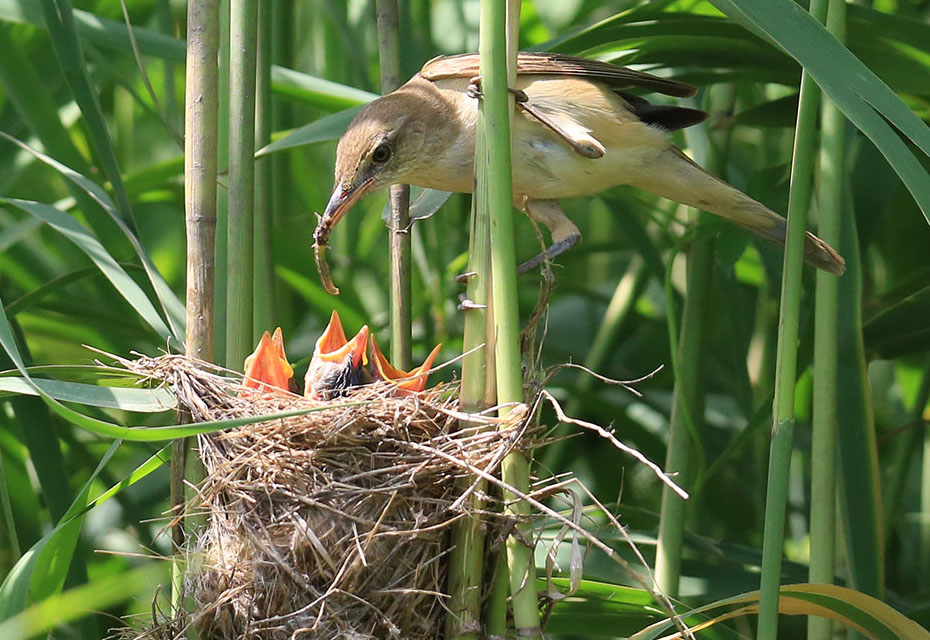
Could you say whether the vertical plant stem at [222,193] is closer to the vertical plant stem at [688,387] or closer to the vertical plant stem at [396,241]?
the vertical plant stem at [396,241]

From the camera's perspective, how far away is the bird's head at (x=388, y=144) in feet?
5.99

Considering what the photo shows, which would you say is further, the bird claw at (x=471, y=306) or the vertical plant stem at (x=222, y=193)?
the vertical plant stem at (x=222, y=193)

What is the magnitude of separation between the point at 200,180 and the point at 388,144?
1.69 ft

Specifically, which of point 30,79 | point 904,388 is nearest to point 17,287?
point 30,79

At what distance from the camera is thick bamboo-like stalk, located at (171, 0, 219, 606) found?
4.59ft

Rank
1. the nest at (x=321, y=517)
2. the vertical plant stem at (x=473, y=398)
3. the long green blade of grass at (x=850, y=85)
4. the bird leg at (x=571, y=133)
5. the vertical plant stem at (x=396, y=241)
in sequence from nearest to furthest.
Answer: the long green blade of grass at (x=850, y=85)
the vertical plant stem at (x=473, y=398)
the nest at (x=321, y=517)
the vertical plant stem at (x=396, y=241)
the bird leg at (x=571, y=133)

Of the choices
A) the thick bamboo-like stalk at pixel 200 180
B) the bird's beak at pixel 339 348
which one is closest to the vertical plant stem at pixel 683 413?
the bird's beak at pixel 339 348

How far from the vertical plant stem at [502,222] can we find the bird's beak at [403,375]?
14.3 inches

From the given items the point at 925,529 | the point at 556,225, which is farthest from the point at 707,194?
the point at 925,529

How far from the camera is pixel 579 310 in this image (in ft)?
10.9

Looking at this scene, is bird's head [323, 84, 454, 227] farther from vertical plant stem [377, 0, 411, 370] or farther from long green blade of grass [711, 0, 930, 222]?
long green blade of grass [711, 0, 930, 222]

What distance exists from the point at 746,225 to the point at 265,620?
1165mm

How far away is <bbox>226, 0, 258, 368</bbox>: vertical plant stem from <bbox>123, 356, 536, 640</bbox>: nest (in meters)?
0.08

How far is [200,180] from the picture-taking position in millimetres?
1398
